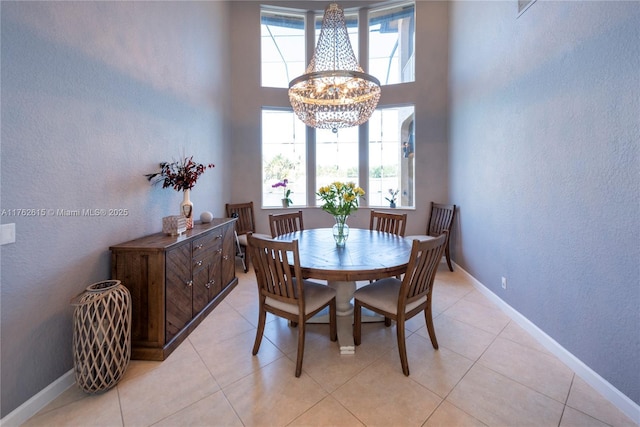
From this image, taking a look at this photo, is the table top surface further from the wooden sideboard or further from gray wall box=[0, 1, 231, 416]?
gray wall box=[0, 1, 231, 416]

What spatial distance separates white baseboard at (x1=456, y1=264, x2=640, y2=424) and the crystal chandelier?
101 inches

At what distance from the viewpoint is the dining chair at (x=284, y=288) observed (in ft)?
5.64

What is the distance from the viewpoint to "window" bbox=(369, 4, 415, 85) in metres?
4.45

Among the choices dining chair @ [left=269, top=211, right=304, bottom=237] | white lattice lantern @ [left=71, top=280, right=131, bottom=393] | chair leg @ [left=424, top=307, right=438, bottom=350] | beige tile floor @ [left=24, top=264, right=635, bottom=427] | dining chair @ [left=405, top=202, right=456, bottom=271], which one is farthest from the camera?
dining chair @ [left=405, top=202, right=456, bottom=271]

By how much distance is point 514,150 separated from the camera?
8.24 feet

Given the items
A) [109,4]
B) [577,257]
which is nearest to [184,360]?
[109,4]

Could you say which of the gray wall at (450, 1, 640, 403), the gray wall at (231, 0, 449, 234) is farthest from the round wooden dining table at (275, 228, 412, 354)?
the gray wall at (231, 0, 449, 234)

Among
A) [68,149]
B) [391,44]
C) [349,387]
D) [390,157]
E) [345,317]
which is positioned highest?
[391,44]

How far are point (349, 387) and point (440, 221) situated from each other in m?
3.19

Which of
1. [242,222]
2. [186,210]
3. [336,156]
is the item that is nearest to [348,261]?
[186,210]

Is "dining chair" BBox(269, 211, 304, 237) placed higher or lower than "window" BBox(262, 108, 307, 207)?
lower

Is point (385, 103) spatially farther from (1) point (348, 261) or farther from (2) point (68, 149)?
(2) point (68, 149)

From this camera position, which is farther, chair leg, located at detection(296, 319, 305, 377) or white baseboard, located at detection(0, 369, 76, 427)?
chair leg, located at detection(296, 319, 305, 377)

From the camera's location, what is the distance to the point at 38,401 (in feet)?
4.88
